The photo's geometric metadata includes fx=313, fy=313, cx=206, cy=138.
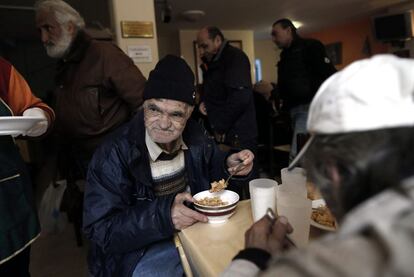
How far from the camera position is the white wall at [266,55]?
356 inches

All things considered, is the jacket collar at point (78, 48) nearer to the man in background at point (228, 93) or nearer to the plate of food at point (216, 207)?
the man in background at point (228, 93)

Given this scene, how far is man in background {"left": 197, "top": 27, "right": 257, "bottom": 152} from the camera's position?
2.29 m

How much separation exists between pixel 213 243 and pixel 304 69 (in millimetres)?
2088

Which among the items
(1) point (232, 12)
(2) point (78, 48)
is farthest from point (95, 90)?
(1) point (232, 12)

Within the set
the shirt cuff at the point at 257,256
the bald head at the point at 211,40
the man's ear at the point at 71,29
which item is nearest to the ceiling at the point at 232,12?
the bald head at the point at 211,40

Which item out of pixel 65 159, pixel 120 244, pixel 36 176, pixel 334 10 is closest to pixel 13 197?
pixel 120 244

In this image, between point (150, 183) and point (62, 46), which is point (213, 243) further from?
point (62, 46)

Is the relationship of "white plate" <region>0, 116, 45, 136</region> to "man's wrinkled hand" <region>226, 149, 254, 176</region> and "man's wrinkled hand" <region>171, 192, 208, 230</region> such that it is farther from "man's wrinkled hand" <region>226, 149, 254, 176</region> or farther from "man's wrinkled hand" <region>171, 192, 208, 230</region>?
"man's wrinkled hand" <region>226, 149, 254, 176</region>

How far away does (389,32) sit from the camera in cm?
626

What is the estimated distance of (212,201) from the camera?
40.3 inches

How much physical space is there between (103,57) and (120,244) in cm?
122

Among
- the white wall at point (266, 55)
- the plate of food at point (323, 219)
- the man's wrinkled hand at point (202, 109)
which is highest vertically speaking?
the white wall at point (266, 55)

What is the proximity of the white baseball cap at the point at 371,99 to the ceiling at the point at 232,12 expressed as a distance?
142 inches

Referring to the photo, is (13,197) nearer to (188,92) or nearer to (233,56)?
(188,92)
